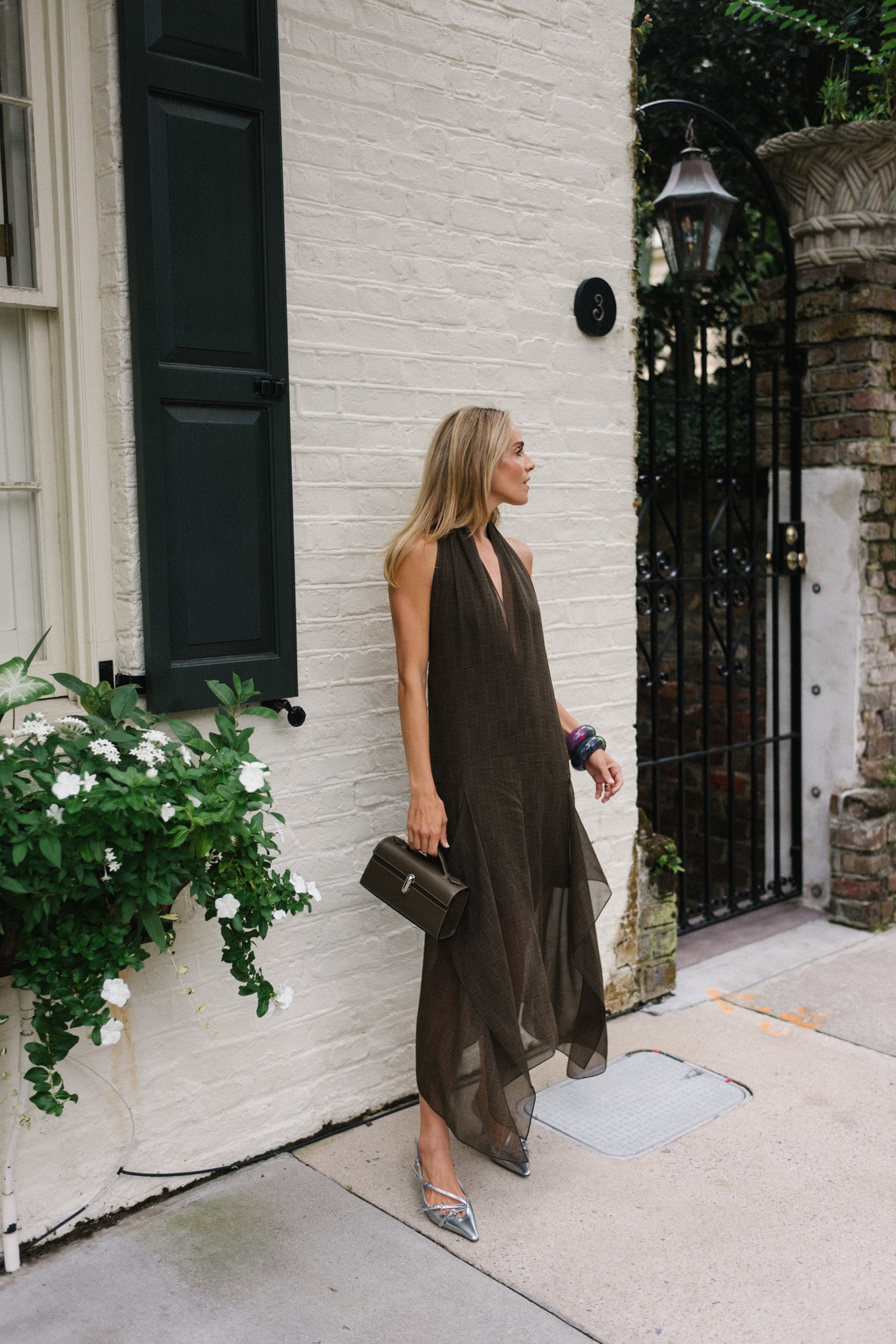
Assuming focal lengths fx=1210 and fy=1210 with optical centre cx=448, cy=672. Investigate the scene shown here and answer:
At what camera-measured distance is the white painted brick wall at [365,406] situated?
9.36ft

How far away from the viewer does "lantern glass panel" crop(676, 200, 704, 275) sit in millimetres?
4328

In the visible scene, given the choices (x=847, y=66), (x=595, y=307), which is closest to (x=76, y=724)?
(x=595, y=307)

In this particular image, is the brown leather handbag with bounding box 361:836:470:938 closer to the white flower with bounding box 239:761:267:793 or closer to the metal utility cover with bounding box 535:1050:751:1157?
the white flower with bounding box 239:761:267:793

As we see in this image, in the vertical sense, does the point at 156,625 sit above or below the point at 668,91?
below

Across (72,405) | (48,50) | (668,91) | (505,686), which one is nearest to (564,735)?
(505,686)

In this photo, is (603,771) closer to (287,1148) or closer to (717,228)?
(287,1148)

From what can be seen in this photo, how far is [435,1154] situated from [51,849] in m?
1.28

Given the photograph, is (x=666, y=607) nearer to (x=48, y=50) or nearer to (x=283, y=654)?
(x=283, y=654)

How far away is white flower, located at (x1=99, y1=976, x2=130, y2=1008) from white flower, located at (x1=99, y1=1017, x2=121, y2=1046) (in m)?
0.05

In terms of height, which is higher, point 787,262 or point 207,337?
point 787,262

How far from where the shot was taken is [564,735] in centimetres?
316

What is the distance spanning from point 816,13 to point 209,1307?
6.03 metres

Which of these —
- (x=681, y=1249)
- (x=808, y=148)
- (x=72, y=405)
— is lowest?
(x=681, y=1249)

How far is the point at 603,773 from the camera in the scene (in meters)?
3.13
